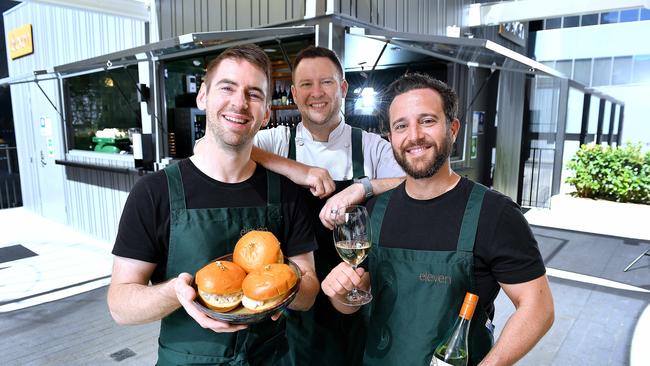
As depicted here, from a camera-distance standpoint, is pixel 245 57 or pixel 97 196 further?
pixel 97 196

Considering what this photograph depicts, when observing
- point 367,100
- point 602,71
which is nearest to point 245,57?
Answer: point 367,100

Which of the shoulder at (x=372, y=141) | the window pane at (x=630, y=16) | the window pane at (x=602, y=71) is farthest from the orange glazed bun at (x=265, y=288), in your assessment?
the window pane at (x=602, y=71)

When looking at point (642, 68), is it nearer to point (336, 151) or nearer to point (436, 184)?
point (336, 151)

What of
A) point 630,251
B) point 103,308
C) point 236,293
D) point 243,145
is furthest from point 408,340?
point 630,251

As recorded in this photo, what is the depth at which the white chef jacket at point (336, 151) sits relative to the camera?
2.01m

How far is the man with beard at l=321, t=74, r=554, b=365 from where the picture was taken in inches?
48.7

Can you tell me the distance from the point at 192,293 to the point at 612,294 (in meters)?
4.45

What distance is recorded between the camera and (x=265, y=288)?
0.96 m

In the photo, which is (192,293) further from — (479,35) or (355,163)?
(479,35)

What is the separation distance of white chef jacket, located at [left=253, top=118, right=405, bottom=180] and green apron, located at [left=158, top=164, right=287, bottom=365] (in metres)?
0.75

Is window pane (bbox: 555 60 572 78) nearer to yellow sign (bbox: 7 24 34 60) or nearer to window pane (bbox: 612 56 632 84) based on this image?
window pane (bbox: 612 56 632 84)

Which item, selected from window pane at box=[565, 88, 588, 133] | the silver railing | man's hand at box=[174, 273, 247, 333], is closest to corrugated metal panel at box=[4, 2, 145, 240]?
the silver railing

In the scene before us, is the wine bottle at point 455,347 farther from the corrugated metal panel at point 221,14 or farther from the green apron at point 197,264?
the corrugated metal panel at point 221,14

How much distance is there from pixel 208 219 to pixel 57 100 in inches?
285
